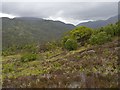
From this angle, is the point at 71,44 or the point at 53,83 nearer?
the point at 53,83

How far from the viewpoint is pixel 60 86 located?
6988mm

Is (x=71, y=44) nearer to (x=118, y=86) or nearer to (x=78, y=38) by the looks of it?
(x=78, y=38)

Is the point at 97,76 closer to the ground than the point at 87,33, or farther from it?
closer to the ground

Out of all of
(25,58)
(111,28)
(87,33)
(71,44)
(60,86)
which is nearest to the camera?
(60,86)

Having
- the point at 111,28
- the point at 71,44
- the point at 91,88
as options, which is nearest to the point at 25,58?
the point at 71,44

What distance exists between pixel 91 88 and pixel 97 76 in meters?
1.30

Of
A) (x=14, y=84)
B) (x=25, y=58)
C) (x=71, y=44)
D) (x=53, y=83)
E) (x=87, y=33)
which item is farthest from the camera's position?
(x=87, y=33)

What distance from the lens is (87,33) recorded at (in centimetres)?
5141

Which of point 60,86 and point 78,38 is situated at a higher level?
point 78,38

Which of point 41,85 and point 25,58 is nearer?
point 41,85

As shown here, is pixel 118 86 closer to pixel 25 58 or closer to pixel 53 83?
pixel 53 83

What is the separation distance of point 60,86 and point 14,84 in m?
1.75

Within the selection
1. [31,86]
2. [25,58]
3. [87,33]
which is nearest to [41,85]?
[31,86]

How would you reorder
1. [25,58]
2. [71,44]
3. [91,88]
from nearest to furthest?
[91,88] < [25,58] < [71,44]
